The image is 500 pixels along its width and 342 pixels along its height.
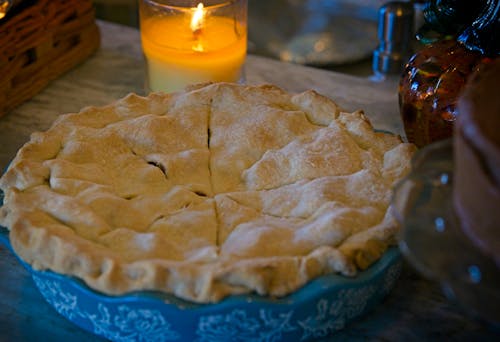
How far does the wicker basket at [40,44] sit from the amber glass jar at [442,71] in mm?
836

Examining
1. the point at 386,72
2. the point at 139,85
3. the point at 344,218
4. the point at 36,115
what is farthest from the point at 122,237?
the point at 386,72

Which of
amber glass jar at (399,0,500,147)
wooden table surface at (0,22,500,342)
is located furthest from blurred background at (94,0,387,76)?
amber glass jar at (399,0,500,147)

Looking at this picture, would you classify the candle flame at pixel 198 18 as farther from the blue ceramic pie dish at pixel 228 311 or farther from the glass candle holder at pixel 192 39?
the blue ceramic pie dish at pixel 228 311

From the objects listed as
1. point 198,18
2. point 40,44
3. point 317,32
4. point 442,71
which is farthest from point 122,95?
point 317,32

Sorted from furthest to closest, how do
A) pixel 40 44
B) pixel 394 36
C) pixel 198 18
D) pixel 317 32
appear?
pixel 317 32, pixel 394 36, pixel 40 44, pixel 198 18

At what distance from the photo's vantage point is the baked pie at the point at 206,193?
0.86 meters

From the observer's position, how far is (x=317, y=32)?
270 centimetres

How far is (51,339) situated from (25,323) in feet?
0.19

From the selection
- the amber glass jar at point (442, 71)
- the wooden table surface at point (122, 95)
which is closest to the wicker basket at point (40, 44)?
the wooden table surface at point (122, 95)

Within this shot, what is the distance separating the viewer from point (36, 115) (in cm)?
156

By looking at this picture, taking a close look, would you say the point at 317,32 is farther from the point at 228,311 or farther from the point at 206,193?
the point at 228,311

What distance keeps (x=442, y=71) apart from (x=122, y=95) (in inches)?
31.4

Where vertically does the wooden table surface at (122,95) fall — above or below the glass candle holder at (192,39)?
below

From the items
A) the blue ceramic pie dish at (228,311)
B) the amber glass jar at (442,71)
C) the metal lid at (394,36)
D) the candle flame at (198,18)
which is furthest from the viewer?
the metal lid at (394,36)
